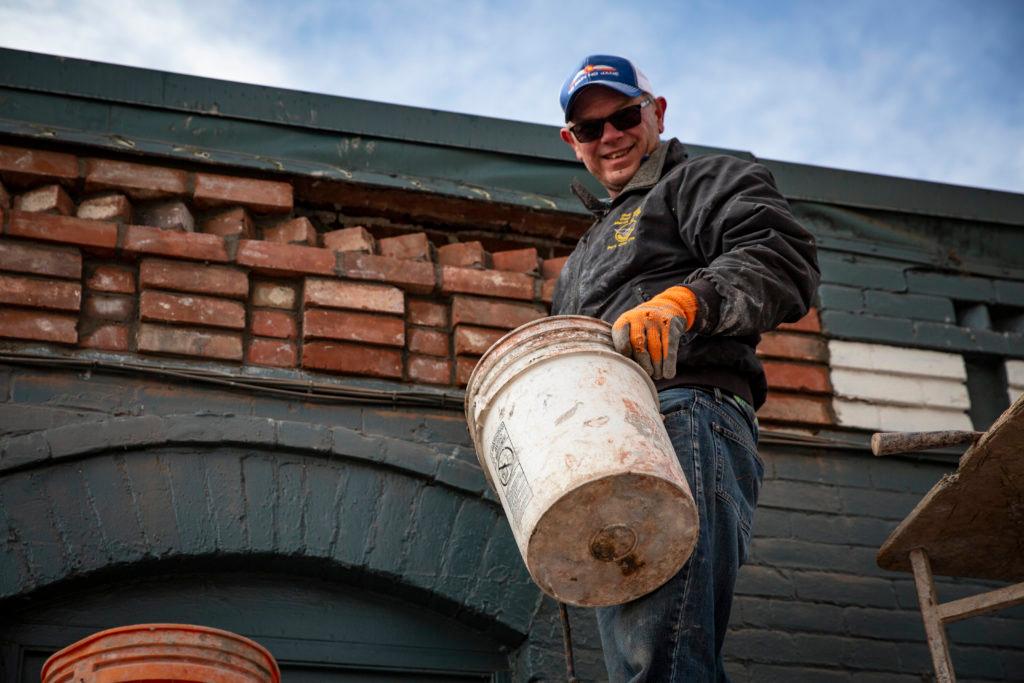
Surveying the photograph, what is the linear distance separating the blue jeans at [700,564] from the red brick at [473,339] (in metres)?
1.28

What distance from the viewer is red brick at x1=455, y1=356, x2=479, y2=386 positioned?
14.3ft

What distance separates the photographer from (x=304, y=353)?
421 cm

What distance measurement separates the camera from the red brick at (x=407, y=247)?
15.0 ft

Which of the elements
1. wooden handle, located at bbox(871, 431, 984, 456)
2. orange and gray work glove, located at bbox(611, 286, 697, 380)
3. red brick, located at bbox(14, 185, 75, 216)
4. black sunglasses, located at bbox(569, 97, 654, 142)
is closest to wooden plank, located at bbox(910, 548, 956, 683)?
wooden handle, located at bbox(871, 431, 984, 456)

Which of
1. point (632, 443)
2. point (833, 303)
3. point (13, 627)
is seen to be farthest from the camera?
point (833, 303)

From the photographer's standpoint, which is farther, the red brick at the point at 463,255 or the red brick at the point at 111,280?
the red brick at the point at 463,255

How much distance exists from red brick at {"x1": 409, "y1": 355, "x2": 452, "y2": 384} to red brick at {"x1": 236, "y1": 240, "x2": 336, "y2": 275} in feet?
1.45

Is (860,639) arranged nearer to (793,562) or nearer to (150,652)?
(793,562)

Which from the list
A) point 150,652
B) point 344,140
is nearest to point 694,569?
point 150,652

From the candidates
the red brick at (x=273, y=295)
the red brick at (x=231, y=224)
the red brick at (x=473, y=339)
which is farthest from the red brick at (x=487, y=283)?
the red brick at (x=231, y=224)

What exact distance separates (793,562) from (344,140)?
2.28m

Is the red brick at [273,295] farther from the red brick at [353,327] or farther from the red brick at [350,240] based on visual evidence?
the red brick at [350,240]

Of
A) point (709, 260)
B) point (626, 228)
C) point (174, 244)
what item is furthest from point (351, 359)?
point (709, 260)

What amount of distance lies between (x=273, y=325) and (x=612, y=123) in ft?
4.53
